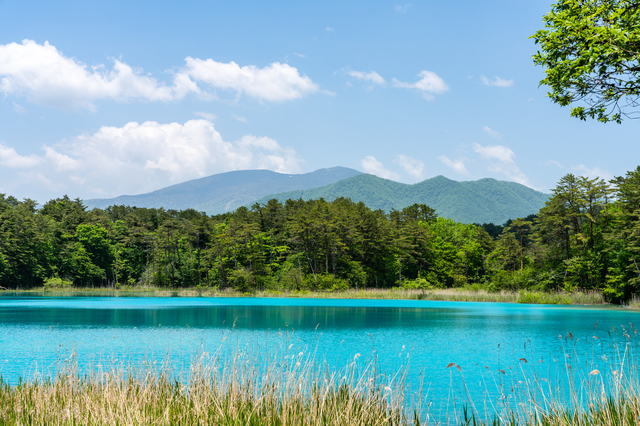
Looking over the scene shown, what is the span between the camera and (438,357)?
13.1 meters

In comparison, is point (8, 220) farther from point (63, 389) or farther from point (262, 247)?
point (63, 389)

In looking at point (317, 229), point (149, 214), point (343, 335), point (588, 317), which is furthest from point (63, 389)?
point (149, 214)

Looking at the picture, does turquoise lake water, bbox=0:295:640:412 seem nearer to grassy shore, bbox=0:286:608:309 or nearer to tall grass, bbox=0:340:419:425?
tall grass, bbox=0:340:419:425

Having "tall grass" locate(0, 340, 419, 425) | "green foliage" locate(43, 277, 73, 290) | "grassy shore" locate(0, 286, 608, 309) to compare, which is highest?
"tall grass" locate(0, 340, 419, 425)

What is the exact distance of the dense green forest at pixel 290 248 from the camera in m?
43.5

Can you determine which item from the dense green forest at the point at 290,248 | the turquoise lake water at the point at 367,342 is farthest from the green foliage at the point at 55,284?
the turquoise lake water at the point at 367,342

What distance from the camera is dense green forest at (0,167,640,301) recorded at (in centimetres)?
4350

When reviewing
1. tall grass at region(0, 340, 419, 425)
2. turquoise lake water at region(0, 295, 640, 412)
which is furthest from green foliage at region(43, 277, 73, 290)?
tall grass at region(0, 340, 419, 425)

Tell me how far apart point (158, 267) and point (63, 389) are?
61045 mm

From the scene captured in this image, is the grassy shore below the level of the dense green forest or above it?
below

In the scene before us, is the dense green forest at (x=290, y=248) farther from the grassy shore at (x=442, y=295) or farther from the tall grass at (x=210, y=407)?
the tall grass at (x=210, y=407)

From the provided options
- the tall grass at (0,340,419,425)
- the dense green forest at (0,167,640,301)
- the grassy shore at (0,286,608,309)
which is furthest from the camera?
the dense green forest at (0,167,640,301)

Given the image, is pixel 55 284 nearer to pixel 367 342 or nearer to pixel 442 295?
pixel 442 295

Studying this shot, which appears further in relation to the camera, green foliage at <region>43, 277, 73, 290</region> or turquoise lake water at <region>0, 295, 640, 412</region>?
green foliage at <region>43, 277, 73, 290</region>
